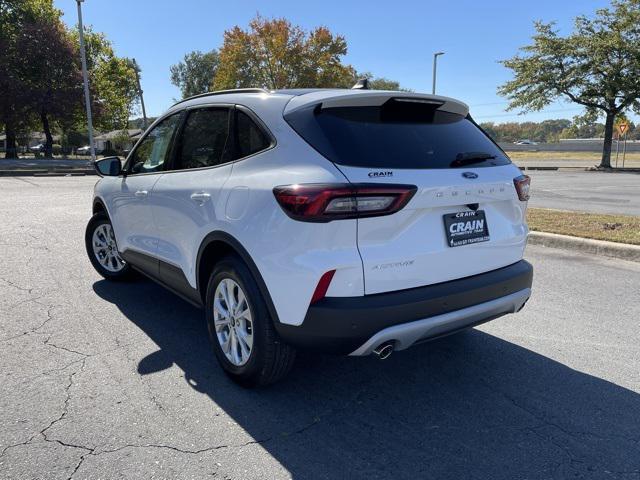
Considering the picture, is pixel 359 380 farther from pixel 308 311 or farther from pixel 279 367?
pixel 308 311

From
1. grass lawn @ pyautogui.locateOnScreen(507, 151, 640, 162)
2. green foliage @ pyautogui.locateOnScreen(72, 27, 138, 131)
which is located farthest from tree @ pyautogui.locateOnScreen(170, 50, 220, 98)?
grass lawn @ pyautogui.locateOnScreen(507, 151, 640, 162)

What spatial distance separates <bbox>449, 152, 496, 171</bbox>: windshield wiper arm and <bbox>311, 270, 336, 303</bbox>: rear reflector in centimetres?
104

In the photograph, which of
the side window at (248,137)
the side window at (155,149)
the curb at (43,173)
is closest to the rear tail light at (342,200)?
the side window at (248,137)

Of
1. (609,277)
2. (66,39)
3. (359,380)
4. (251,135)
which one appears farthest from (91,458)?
(66,39)

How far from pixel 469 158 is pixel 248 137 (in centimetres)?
137

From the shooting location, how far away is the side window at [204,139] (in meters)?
3.47

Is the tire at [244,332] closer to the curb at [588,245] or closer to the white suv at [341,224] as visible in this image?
the white suv at [341,224]

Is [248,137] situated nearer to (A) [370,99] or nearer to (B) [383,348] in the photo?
(A) [370,99]

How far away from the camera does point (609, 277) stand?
579cm

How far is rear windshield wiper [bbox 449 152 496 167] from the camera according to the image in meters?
3.08

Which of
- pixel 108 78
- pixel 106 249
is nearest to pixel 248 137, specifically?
pixel 106 249

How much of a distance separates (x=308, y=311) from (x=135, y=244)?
7.97 feet

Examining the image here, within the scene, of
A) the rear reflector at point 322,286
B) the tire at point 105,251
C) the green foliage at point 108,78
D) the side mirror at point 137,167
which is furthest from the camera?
the green foliage at point 108,78

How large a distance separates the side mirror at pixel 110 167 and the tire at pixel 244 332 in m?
2.05
